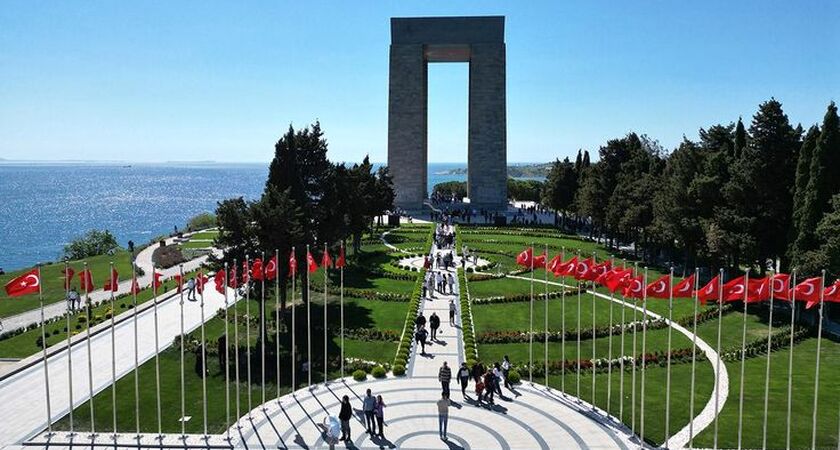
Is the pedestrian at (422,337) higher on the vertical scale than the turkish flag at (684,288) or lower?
lower

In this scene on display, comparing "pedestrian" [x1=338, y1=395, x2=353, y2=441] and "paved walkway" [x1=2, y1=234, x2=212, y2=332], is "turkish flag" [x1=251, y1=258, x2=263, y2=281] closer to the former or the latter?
"paved walkway" [x1=2, y1=234, x2=212, y2=332]

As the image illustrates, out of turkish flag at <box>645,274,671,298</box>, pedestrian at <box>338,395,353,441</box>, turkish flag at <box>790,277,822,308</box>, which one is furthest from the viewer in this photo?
turkish flag at <box>645,274,671,298</box>

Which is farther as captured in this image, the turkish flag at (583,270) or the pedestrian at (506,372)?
the pedestrian at (506,372)

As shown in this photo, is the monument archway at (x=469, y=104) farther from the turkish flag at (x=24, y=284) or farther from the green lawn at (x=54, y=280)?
the turkish flag at (x=24, y=284)

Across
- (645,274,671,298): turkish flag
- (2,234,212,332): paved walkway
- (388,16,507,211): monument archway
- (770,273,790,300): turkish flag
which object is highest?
(388,16,507,211): monument archway

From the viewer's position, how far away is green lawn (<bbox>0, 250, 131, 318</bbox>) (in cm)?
3831

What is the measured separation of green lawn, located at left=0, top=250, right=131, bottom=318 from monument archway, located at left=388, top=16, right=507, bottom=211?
4207cm

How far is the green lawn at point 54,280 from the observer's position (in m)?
38.3

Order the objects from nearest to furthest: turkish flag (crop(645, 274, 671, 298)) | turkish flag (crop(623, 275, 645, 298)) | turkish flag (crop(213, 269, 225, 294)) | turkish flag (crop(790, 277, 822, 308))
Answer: turkish flag (crop(790, 277, 822, 308)), turkish flag (crop(645, 274, 671, 298)), turkish flag (crop(623, 275, 645, 298)), turkish flag (crop(213, 269, 225, 294))

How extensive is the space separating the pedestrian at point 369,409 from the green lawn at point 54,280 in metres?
25.4

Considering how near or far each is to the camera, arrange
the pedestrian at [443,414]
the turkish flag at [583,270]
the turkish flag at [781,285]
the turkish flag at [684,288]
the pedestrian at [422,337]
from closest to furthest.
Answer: the turkish flag at [781,285] → the pedestrian at [443,414] → the turkish flag at [684,288] → the turkish flag at [583,270] → the pedestrian at [422,337]

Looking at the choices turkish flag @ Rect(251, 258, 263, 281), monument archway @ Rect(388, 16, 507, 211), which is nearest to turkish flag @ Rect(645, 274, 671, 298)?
turkish flag @ Rect(251, 258, 263, 281)

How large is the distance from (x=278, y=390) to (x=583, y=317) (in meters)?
18.2

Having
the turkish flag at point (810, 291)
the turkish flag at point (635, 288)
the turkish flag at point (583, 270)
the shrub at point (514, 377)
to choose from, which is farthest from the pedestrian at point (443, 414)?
the turkish flag at point (810, 291)
